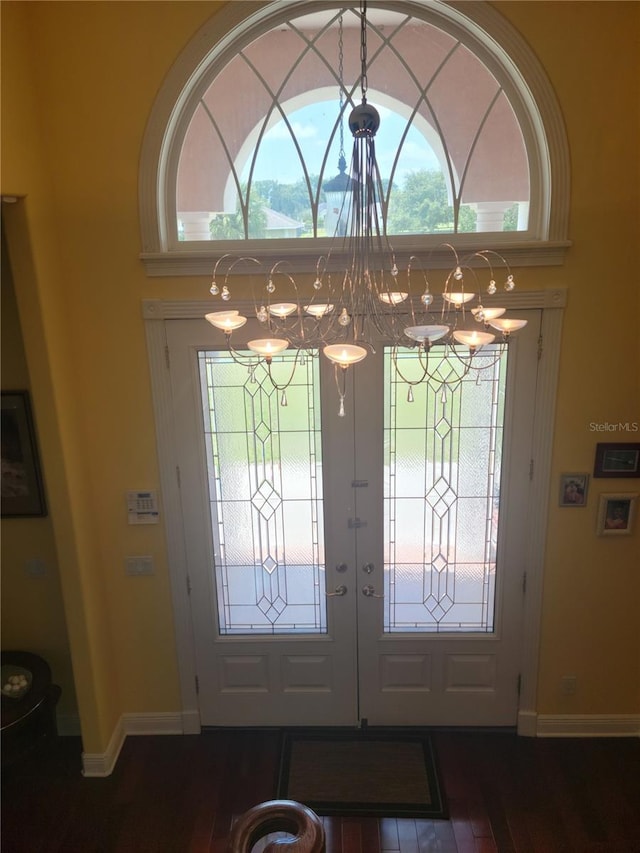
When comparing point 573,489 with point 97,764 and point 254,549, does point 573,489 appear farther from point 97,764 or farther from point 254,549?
point 97,764

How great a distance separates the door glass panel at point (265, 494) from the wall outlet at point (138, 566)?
37cm

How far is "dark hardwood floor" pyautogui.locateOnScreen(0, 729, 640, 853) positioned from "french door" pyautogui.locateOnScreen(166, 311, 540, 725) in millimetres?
229

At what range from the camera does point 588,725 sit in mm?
3295

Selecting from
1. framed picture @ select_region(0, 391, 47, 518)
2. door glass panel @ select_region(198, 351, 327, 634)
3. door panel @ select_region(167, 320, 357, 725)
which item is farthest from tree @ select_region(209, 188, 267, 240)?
framed picture @ select_region(0, 391, 47, 518)

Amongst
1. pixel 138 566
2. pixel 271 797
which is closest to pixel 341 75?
pixel 138 566

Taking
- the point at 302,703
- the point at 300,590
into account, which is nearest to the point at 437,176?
the point at 300,590

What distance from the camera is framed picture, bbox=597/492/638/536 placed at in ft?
9.79

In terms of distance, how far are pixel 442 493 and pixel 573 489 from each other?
0.69 meters

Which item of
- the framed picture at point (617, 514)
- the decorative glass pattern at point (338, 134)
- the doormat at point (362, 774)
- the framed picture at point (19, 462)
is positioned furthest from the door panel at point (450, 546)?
the framed picture at point (19, 462)

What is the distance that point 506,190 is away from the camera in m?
2.78

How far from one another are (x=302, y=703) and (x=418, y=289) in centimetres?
251

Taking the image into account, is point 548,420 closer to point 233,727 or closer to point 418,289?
point 418,289

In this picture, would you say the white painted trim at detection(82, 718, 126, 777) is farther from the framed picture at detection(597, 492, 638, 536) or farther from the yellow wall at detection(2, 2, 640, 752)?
the framed picture at detection(597, 492, 638, 536)

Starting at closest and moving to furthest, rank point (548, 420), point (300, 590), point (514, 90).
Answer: point (514, 90) < point (548, 420) < point (300, 590)
